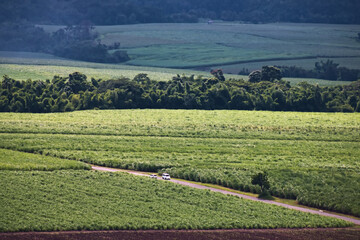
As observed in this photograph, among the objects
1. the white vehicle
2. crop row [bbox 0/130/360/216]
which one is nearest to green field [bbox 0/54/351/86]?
crop row [bbox 0/130/360/216]

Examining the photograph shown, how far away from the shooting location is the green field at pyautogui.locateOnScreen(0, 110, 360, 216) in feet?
217

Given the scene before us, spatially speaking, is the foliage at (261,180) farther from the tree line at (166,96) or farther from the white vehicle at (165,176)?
the tree line at (166,96)

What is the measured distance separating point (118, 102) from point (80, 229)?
74914mm

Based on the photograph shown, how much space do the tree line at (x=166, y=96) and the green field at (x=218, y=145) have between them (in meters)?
6.48

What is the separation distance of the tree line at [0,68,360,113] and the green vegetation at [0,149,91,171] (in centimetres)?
4204

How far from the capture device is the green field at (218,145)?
6625 centimetres

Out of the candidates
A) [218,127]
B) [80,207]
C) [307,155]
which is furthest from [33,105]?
[80,207]

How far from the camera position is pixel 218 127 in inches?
3915

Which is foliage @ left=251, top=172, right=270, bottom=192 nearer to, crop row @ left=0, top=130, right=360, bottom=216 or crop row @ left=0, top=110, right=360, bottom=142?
crop row @ left=0, top=130, right=360, bottom=216

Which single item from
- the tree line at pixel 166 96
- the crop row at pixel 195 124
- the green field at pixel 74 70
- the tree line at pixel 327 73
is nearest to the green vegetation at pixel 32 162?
the crop row at pixel 195 124

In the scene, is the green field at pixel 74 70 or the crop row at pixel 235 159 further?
the green field at pixel 74 70

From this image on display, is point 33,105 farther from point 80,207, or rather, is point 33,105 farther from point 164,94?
point 80,207

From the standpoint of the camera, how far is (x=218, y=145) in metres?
85.6

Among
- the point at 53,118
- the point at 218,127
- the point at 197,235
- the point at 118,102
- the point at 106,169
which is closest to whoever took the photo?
the point at 197,235
